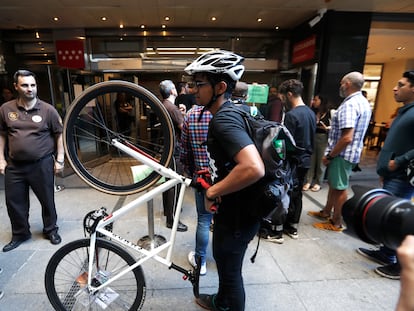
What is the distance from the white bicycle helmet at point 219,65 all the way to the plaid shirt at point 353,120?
173 cm

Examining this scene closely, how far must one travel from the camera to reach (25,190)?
256 centimetres

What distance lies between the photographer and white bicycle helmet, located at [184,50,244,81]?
4.13 ft

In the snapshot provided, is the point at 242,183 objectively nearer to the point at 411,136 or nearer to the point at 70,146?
the point at 70,146

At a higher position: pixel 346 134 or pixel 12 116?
pixel 12 116

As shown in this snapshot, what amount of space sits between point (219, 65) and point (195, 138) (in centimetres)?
72

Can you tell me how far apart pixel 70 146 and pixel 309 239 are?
2.60 meters

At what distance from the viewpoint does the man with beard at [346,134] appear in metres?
2.54

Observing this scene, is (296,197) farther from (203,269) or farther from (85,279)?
(85,279)

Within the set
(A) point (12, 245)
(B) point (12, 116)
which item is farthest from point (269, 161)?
(A) point (12, 245)

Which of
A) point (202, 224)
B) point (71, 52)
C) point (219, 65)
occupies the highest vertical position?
point (71, 52)

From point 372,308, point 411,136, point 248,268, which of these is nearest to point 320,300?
point 372,308

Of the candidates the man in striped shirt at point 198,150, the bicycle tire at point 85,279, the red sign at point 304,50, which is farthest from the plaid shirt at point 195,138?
the red sign at point 304,50

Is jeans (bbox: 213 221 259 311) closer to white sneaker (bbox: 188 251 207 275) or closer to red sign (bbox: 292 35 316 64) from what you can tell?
white sneaker (bbox: 188 251 207 275)

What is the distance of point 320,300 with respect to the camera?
75.7 inches
